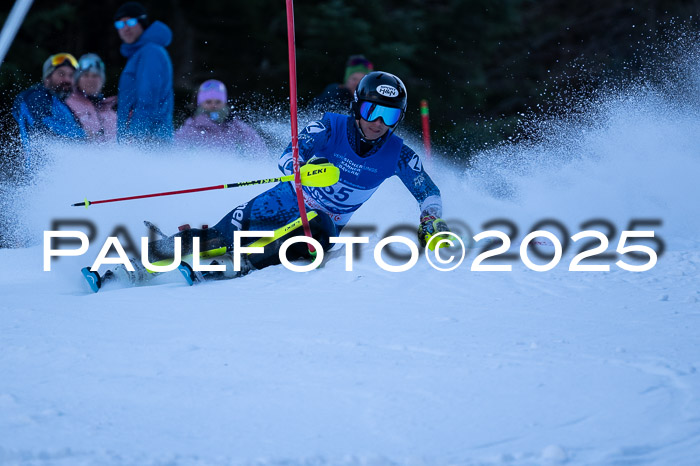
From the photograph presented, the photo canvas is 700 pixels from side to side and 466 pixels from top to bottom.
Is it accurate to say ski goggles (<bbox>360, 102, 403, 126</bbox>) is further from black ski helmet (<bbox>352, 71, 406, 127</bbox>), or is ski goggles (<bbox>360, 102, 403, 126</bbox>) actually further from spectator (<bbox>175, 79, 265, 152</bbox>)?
spectator (<bbox>175, 79, 265, 152</bbox>)

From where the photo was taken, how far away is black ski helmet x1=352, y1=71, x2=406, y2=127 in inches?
187

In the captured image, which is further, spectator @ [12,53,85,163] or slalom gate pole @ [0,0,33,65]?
spectator @ [12,53,85,163]

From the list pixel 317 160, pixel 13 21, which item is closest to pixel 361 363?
pixel 13 21

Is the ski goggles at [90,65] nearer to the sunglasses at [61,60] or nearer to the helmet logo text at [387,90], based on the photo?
the sunglasses at [61,60]

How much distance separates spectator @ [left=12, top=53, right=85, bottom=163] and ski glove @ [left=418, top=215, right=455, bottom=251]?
3.46 meters

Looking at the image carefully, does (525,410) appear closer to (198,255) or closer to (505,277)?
(505,277)

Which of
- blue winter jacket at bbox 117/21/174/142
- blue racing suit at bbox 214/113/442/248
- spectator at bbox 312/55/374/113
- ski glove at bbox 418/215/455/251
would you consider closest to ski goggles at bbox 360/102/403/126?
blue racing suit at bbox 214/113/442/248

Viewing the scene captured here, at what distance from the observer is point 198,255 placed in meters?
4.74

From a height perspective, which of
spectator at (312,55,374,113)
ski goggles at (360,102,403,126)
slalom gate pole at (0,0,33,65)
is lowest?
slalom gate pole at (0,0,33,65)

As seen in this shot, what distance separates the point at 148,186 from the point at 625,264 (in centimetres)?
389

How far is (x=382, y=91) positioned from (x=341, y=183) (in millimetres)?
650

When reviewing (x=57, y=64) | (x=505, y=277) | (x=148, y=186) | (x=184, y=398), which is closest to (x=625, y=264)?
(x=505, y=277)

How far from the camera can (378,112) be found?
4781 mm

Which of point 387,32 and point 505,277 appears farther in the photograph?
point 387,32
